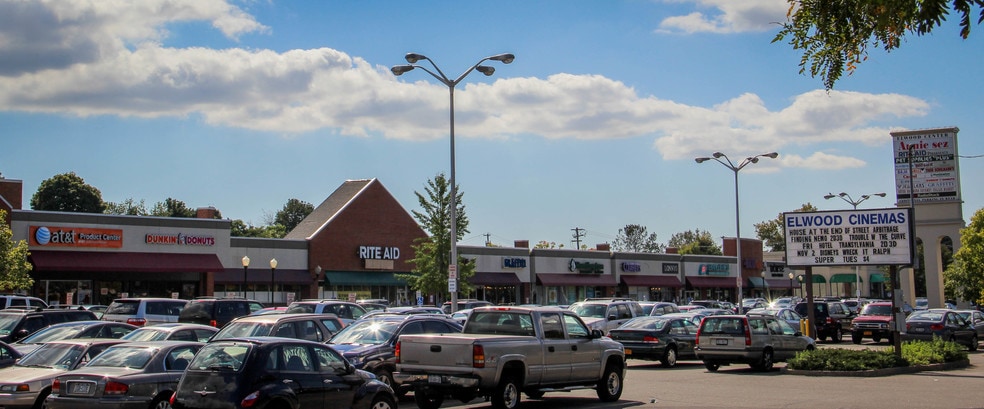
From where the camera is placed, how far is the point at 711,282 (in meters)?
79.9

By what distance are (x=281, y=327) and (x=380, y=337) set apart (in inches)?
76.2

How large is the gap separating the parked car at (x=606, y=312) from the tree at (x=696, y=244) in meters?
78.1

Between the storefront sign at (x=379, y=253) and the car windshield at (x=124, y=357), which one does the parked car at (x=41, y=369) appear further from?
the storefront sign at (x=379, y=253)

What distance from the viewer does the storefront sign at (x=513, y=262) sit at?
6219 centimetres

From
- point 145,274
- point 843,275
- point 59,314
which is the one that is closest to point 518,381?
point 59,314

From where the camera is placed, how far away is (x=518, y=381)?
50.6ft

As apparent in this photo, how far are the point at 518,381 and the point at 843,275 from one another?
275 feet

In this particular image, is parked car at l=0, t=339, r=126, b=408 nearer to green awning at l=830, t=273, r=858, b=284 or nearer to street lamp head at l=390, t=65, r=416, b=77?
street lamp head at l=390, t=65, r=416, b=77

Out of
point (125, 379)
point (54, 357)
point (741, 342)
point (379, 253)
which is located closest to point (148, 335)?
point (54, 357)

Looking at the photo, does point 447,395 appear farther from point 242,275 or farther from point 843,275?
point 843,275

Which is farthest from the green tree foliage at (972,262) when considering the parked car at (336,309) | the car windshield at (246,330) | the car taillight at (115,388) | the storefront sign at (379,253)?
the car taillight at (115,388)

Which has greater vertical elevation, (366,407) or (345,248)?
(345,248)

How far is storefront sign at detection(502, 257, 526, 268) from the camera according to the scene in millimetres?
62188

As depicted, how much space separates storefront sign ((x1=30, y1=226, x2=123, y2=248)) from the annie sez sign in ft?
104
